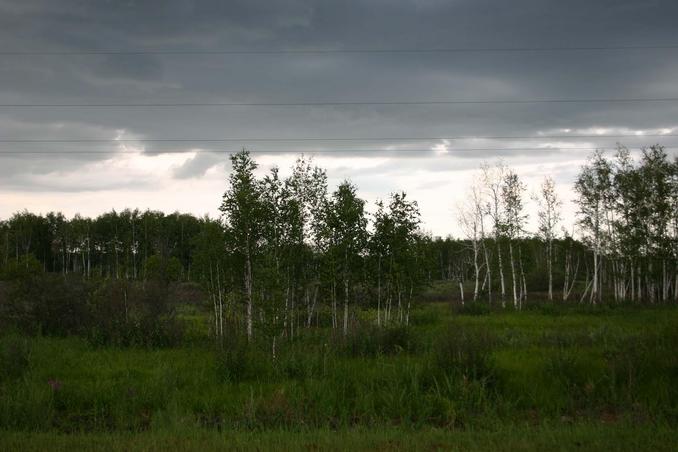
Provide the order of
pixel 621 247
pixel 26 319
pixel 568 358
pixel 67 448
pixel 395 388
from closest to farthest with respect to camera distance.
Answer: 1. pixel 67 448
2. pixel 395 388
3. pixel 568 358
4. pixel 26 319
5. pixel 621 247

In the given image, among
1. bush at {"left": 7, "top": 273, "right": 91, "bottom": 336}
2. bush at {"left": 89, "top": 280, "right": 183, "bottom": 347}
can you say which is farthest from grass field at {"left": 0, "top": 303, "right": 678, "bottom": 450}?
bush at {"left": 7, "top": 273, "right": 91, "bottom": 336}

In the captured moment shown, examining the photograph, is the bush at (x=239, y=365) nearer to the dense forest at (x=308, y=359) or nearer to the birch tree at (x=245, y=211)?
the dense forest at (x=308, y=359)

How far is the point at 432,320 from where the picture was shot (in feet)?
111

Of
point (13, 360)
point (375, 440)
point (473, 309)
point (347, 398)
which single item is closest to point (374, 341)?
point (347, 398)

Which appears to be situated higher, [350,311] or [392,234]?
[392,234]

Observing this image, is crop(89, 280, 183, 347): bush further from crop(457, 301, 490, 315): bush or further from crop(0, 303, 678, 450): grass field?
crop(457, 301, 490, 315): bush

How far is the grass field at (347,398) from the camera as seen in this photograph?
9141mm

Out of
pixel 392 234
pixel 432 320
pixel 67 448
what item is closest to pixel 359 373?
pixel 67 448

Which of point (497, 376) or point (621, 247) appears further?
point (621, 247)

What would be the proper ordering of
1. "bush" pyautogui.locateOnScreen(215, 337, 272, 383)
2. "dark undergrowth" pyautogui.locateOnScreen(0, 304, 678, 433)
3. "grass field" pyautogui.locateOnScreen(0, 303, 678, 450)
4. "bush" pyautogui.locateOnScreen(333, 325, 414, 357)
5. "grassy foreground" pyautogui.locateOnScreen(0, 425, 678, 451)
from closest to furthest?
"grassy foreground" pyautogui.locateOnScreen(0, 425, 678, 451) < "grass field" pyautogui.locateOnScreen(0, 303, 678, 450) < "dark undergrowth" pyautogui.locateOnScreen(0, 304, 678, 433) < "bush" pyautogui.locateOnScreen(215, 337, 272, 383) < "bush" pyautogui.locateOnScreen(333, 325, 414, 357)

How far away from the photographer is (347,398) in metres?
13.3

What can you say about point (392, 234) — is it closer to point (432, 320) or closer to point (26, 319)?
point (432, 320)

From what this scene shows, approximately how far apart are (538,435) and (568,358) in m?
6.68

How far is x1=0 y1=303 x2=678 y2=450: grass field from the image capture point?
9.14 metres
